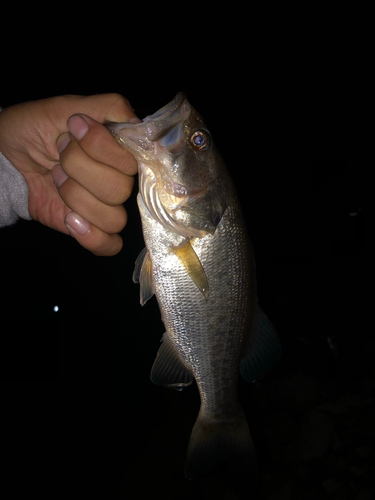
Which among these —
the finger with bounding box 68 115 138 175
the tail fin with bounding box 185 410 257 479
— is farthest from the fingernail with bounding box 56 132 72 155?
the tail fin with bounding box 185 410 257 479

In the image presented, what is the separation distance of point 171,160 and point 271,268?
8.49 metres

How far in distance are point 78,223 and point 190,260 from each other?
2.09ft

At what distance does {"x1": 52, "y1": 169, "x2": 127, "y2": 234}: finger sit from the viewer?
4.68 feet

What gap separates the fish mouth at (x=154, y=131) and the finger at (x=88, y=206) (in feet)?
1.19

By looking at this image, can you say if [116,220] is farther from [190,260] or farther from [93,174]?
[190,260]

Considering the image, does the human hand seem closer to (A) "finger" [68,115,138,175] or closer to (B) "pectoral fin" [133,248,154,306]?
(A) "finger" [68,115,138,175]

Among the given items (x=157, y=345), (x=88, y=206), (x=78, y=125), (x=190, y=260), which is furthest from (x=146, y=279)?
(x=157, y=345)

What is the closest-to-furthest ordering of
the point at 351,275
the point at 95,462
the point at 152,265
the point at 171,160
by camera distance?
the point at 171,160
the point at 152,265
the point at 95,462
the point at 351,275

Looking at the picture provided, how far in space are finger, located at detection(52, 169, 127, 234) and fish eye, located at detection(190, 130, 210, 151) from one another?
0.53 m

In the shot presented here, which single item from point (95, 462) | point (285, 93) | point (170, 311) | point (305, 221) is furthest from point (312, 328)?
point (285, 93)

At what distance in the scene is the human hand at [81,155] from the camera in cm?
130

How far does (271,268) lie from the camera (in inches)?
363

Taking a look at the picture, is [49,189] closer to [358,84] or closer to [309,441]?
[309,441]

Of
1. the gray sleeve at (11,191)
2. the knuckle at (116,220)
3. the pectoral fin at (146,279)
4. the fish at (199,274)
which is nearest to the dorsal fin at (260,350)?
the fish at (199,274)
